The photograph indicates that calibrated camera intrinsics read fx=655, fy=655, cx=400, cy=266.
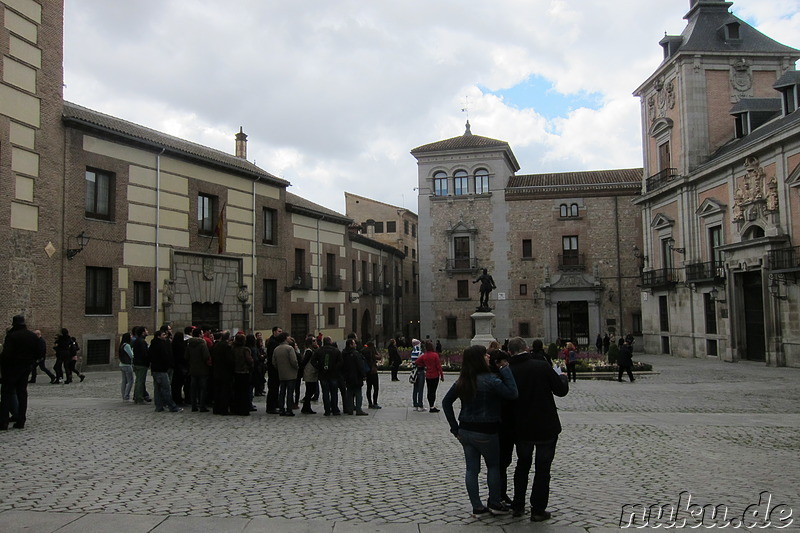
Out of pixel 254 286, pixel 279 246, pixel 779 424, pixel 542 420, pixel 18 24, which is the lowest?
pixel 779 424

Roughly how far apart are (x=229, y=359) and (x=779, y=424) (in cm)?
1038

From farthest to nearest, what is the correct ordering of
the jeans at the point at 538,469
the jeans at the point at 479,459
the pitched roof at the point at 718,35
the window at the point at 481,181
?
the window at the point at 481,181 → the pitched roof at the point at 718,35 → the jeans at the point at 479,459 → the jeans at the point at 538,469

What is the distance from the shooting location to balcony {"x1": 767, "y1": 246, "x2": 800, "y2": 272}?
80.2ft

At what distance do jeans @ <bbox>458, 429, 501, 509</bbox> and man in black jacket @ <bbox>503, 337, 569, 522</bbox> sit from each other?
0.19 m

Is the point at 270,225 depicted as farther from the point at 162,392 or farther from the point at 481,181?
the point at 481,181

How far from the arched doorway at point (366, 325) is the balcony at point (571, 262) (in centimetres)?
1341

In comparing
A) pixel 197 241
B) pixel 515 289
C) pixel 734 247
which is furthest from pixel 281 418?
pixel 515 289

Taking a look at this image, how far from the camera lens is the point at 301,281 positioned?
32.4m

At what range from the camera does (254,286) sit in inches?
1139

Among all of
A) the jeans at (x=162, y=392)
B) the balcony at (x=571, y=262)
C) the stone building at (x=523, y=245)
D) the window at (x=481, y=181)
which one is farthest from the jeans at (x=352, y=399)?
the window at (x=481, y=181)

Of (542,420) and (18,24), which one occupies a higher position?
(18,24)

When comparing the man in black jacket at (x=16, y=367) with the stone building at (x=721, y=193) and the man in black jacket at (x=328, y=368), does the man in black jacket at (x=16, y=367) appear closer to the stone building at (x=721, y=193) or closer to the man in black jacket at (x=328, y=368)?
the man in black jacket at (x=328, y=368)

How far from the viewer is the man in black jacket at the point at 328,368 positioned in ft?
41.5

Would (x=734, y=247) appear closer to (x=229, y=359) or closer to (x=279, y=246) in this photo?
(x=279, y=246)
